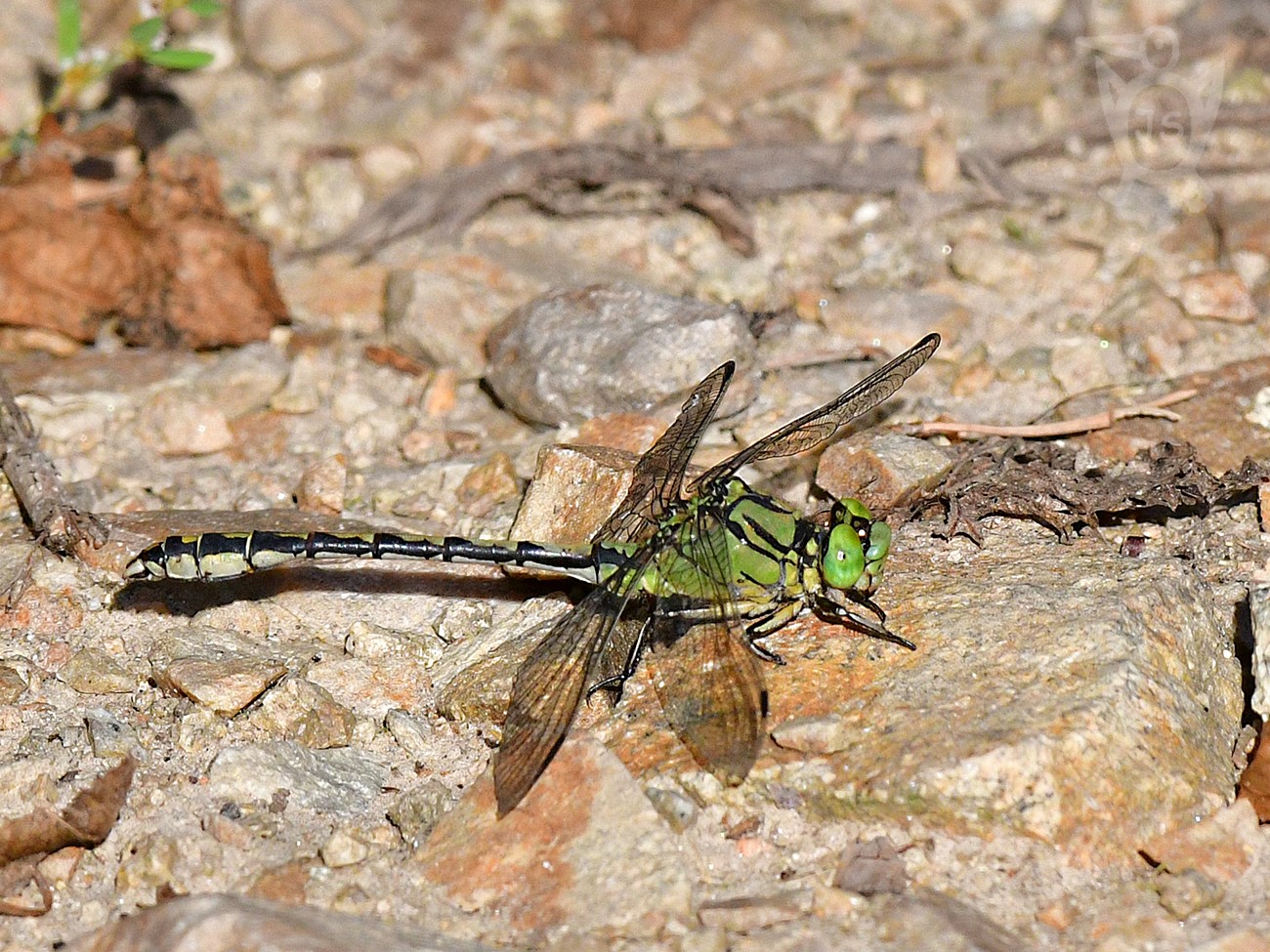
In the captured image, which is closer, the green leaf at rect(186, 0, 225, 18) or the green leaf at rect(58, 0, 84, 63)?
the green leaf at rect(186, 0, 225, 18)

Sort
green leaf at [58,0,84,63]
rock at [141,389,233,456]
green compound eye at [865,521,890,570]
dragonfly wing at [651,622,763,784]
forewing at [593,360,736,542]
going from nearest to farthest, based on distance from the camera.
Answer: dragonfly wing at [651,622,763,784]
green compound eye at [865,521,890,570]
forewing at [593,360,736,542]
rock at [141,389,233,456]
green leaf at [58,0,84,63]

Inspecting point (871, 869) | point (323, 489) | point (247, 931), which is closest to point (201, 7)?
point (323, 489)

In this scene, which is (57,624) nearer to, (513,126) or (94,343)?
(94,343)

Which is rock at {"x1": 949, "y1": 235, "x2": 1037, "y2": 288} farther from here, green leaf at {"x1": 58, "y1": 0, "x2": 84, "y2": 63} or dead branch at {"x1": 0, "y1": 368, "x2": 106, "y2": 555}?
green leaf at {"x1": 58, "y1": 0, "x2": 84, "y2": 63}

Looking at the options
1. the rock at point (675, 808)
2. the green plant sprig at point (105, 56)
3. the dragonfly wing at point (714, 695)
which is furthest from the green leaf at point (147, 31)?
the rock at point (675, 808)

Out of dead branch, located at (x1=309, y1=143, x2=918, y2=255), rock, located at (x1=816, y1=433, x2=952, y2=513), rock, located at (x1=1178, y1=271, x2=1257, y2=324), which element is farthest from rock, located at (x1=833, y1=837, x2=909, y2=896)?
dead branch, located at (x1=309, y1=143, x2=918, y2=255)

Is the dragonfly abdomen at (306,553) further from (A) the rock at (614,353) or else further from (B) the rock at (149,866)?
(A) the rock at (614,353)
